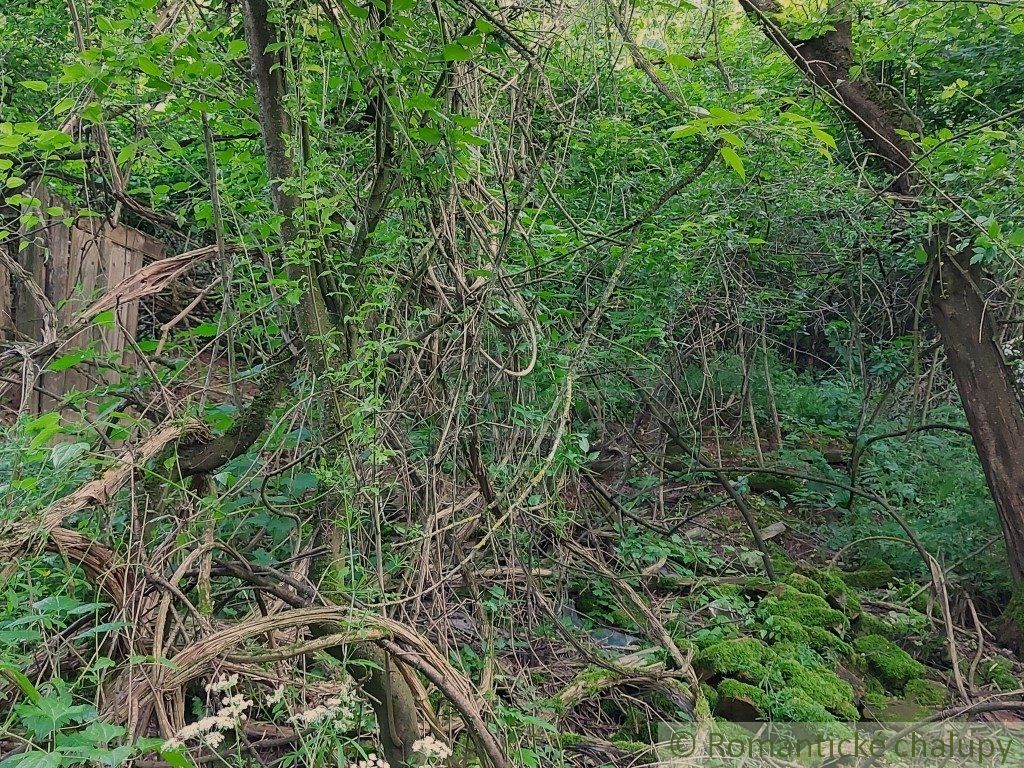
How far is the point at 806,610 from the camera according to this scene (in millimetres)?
3607

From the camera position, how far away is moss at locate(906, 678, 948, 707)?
323 centimetres

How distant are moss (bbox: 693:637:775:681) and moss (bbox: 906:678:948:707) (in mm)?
756

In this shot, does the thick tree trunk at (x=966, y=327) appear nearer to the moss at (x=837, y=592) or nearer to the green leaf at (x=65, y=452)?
the moss at (x=837, y=592)

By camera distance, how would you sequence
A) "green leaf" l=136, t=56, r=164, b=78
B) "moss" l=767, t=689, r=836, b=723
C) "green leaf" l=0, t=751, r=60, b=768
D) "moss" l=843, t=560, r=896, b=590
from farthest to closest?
"moss" l=843, t=560, r=896, b=590 → "moss" l=767, t=689, r=836, b=723 → "green leaf" l=136, t=56, r=164, b=78 → "green leaf" l=0, t=751, r=60, b=768

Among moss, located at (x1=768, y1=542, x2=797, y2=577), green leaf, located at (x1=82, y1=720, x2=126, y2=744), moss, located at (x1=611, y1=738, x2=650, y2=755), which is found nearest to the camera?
green leaf, located at (x1=82, y1=720, x2=126, y2=744)

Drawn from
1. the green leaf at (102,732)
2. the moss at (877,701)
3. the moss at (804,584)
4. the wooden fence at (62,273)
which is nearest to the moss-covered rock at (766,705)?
the moss at (877,701)

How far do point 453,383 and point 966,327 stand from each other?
339 centimetres

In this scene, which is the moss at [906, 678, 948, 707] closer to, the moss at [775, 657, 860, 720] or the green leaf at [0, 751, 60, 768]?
the moss at [775, 657, 860, 720]

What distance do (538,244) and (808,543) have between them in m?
3.27

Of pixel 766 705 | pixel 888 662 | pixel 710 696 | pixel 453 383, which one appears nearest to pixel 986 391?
pixel 888 662

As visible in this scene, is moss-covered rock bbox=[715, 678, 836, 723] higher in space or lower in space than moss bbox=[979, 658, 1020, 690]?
lower

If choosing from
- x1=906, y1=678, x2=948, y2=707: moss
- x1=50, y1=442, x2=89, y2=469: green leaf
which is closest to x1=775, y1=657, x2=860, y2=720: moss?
x1=906, y1=678, x2=948, y2=707: moss

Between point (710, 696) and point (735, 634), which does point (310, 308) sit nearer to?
point (710, 696)

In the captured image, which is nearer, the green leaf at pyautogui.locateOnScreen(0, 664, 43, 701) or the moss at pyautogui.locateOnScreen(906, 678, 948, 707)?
the green leaf at pyautogui.locateOnScreen(0, 664, 43, 701)
